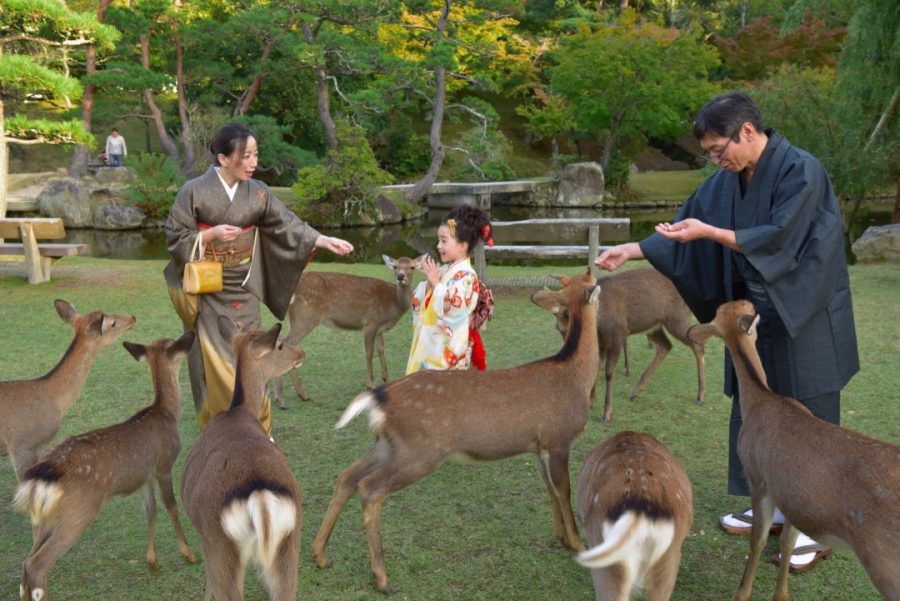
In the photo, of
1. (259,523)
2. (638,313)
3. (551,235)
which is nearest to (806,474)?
(259,523)

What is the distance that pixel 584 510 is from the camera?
2914mm

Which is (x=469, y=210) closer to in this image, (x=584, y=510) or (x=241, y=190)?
(x=241, y=190)

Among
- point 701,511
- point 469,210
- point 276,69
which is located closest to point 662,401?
point 701,511

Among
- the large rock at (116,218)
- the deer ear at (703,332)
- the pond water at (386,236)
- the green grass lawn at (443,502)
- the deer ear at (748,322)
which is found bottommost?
the pond water at (386,236)

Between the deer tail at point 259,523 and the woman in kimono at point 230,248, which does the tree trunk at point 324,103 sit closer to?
the woman in kimono at point 230,248

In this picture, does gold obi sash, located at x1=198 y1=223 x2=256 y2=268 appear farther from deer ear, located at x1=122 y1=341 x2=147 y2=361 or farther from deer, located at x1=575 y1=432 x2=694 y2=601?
deer, located at x1=575 y1=432 x2=694 y2=601

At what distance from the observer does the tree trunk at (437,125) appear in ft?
72.4

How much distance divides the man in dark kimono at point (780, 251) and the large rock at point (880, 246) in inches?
371

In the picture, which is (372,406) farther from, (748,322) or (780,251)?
(780,251)

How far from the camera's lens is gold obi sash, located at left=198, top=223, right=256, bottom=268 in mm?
4379

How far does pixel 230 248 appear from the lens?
446 centimetres

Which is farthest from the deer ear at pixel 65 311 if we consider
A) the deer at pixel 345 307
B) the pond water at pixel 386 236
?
the pond water at pixel 386 236

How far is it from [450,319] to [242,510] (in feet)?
6.84

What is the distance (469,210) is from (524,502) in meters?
1.57
